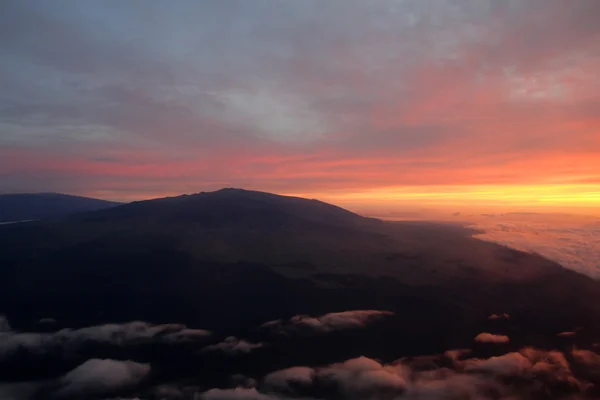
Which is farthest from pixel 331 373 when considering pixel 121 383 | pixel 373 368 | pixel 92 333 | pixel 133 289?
pixel 133 289

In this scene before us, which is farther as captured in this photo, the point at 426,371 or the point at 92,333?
the point at 92,333

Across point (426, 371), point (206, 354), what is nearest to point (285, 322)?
point (206, 354)

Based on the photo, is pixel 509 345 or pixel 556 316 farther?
pixel 556 316

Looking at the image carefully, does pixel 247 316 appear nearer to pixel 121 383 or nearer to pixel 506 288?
pixel 121 383

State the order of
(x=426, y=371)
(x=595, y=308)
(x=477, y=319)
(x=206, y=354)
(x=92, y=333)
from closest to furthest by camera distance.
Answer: (x=426, y=371)
(x=206, y=354)
(x=92, y=333)
(x=477, y=319)
(x=595, y=308)

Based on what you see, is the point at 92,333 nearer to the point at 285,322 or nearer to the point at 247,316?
the point at 247,316

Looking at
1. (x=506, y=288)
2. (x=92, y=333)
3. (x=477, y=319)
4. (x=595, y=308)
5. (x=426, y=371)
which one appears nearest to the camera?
(x=426, y=371)

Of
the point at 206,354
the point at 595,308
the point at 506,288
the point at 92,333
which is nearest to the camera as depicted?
the point at 206,354

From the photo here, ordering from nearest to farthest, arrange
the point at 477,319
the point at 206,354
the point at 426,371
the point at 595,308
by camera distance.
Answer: the point at 426,371
the point at 206,354
the point at 477,319
the point at 595,308
